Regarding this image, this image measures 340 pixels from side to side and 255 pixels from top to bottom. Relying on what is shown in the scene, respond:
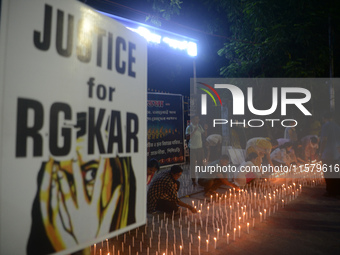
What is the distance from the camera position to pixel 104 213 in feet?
5.76

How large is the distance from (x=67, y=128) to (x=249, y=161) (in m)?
8.07

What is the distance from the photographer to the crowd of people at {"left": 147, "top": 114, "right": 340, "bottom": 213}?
21.1 feet

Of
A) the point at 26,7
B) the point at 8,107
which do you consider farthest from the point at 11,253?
the point at 26,7

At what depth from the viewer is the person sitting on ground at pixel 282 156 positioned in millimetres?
10039

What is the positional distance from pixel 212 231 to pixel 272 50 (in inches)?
240

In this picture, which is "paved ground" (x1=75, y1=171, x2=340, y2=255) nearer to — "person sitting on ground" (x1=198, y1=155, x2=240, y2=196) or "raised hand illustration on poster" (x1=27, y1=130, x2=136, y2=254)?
"person sitting on ground" (x1=198, y1=155, x2=240, y2=196)

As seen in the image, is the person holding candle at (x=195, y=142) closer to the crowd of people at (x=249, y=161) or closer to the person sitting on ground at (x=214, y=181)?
the crowd of people at (x=249, y=161)

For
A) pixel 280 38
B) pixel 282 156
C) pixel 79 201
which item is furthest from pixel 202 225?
pixel 280 38

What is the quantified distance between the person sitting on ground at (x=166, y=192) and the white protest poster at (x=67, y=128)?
171 inches

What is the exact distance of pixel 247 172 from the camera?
8.99 meters

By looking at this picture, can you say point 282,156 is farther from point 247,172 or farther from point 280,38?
point 280,38

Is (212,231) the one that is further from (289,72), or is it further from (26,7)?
(289,72)

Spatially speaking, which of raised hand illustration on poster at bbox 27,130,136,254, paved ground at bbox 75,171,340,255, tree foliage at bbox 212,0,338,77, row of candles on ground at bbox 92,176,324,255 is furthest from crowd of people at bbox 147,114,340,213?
raised hand illustration on poster at bbox 27,130,136,254

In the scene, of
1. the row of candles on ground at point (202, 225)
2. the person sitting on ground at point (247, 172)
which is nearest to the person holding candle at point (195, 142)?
the person sitting on ground at point (247, 172)
